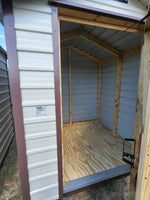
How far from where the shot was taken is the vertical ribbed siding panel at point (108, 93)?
309cm

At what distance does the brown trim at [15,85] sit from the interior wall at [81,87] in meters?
2.43

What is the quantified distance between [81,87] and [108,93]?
102 centimetres

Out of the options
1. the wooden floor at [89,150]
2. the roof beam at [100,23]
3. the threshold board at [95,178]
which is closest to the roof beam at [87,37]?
the roof beam at [100,23]

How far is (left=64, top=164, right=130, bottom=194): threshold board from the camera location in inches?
55.8

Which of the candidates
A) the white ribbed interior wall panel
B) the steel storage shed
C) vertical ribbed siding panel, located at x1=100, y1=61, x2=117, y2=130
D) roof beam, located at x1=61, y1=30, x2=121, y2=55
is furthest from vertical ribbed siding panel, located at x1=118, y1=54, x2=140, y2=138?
the white ribbed interior wall panel

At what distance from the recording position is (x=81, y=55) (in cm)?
343

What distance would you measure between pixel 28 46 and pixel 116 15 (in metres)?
1.13

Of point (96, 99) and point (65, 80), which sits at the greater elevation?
point (65, 80)

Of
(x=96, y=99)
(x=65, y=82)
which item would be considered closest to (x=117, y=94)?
(x=96, y=99)

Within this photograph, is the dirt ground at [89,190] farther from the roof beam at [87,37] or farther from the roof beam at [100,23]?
the roof beam at [87,37]

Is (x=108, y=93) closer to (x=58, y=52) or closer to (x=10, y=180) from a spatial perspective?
(x=58, y=52)

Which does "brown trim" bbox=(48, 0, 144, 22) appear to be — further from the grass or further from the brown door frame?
the grass

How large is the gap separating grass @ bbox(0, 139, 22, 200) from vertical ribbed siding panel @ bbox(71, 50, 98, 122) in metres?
2.19

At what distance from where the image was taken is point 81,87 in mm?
3586
